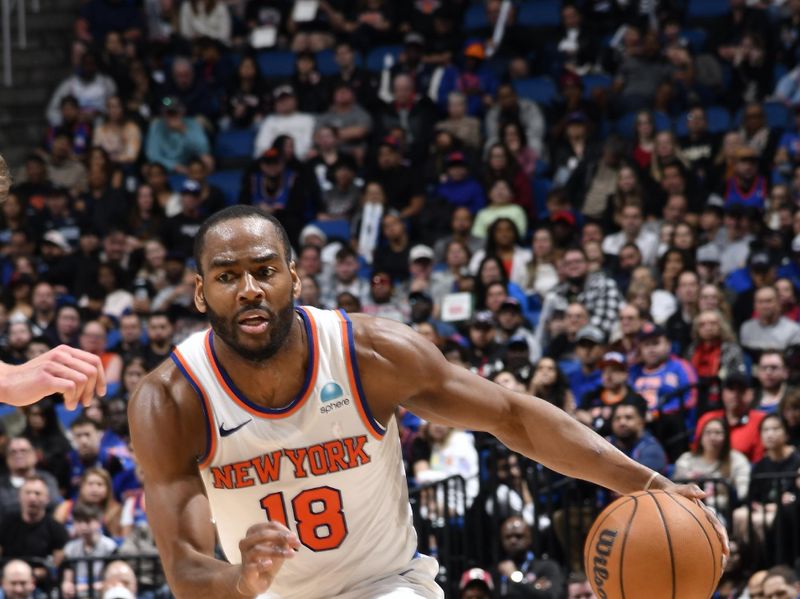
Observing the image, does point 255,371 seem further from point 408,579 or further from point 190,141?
point 190,141

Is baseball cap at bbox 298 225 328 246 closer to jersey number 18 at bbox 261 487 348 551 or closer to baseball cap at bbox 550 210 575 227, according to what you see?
baseball cap at bbox 550 210 575 227

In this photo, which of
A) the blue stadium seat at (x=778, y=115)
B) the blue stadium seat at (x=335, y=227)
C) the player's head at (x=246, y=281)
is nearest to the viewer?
the player's head at (x=246, y=281)

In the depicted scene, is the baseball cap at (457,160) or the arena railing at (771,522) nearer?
the arena railing at (771,522)

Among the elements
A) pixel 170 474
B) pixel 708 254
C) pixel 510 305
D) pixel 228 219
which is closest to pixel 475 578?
pixel 510 305

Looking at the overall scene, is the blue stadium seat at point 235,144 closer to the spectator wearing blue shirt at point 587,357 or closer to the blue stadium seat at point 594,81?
the blue stadium seat at point 594,81

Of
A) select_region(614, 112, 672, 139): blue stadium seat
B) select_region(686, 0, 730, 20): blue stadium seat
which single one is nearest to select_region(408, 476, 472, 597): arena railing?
select_region(614, 112, 672, 139): blue stadium seat

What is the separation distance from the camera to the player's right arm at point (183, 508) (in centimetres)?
394

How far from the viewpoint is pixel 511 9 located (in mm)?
16547

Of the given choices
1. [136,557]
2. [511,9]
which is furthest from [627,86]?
[136,557]

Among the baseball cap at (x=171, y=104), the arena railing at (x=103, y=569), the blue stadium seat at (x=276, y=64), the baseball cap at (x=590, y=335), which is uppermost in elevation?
the blue stadium seat at (x=276, y=64)

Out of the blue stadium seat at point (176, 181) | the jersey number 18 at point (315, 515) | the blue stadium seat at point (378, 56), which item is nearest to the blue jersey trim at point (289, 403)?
the jersey number 18 at point (315, 515)

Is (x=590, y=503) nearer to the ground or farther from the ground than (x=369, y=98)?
nearer to the ground

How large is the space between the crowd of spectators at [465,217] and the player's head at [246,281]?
16.2 ft

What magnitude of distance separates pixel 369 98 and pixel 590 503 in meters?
7.51
